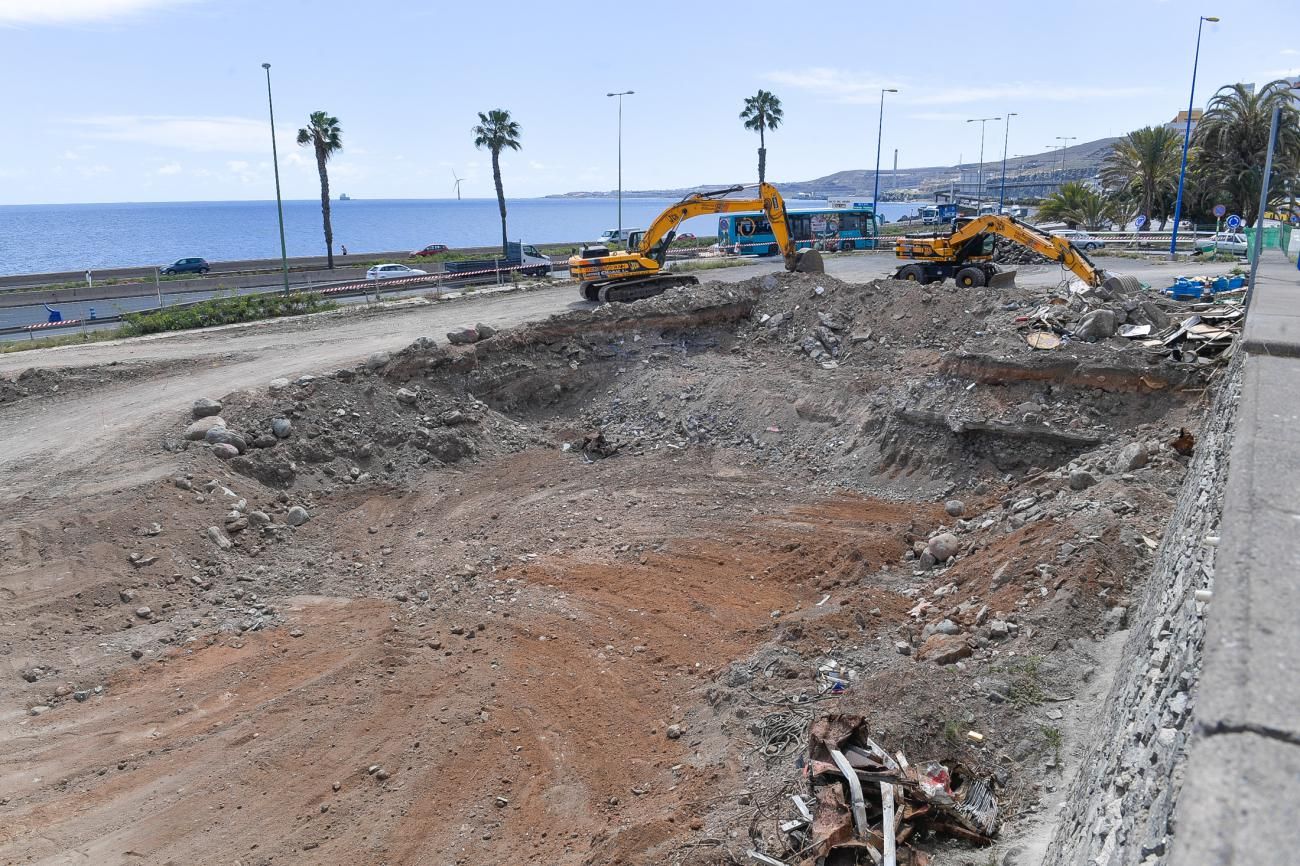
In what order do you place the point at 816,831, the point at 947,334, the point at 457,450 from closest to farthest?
the point at 816,831, the point at 457,450, the point at 947,334

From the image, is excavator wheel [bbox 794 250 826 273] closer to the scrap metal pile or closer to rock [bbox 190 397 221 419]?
rock [bbox 190 397 221 419]

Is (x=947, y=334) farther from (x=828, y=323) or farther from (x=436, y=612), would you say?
(x=436, y=612)

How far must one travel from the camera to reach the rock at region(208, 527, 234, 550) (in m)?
12.8

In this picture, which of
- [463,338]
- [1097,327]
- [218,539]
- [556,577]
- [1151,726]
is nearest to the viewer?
[1151,726]

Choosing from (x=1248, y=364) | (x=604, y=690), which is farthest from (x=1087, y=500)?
(x=604, y=690)

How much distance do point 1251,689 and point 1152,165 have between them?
51548 millimetres

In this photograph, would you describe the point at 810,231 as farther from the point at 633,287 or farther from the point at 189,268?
the point at 189,268

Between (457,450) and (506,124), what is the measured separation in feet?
142

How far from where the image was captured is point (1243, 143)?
42.8 metres

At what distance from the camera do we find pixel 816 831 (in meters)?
6.18

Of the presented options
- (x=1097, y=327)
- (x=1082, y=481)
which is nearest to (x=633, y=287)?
(x=1097, y=327)

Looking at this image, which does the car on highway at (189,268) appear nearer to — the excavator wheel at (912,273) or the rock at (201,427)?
the excavator wheel at (912,273)

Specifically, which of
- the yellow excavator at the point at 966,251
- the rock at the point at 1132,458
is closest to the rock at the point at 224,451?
the rock at the point at 1132,458

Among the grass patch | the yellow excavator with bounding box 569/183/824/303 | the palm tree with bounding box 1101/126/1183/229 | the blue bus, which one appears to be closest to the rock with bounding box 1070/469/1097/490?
the yellow excavator with bounding box 569/183/824/303
